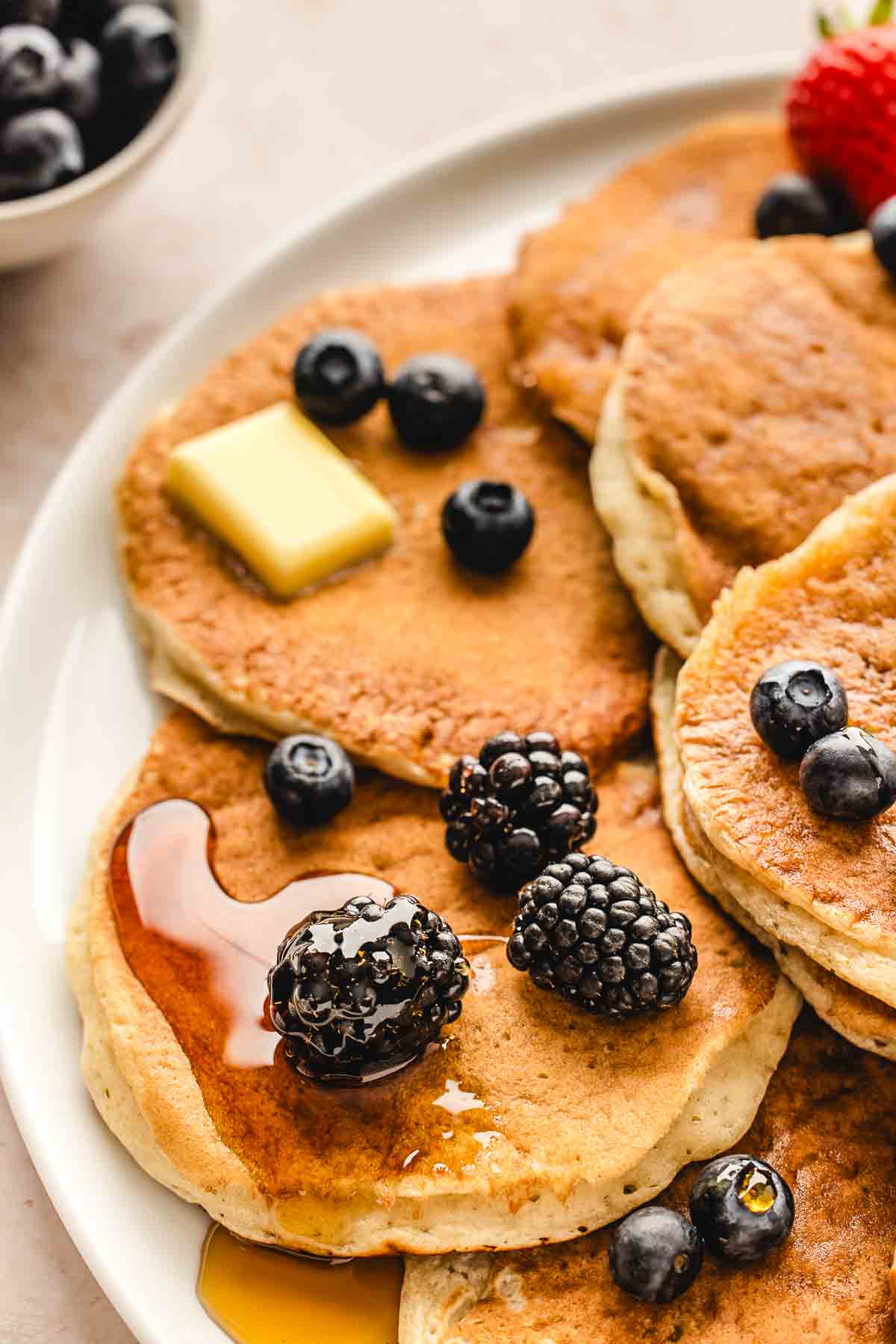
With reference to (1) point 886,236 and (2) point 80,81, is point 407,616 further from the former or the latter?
(2) point 80,81

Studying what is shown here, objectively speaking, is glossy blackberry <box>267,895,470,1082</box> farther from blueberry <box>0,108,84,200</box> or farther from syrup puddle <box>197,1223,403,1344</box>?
blueberry <box>0,108,84,200</box>

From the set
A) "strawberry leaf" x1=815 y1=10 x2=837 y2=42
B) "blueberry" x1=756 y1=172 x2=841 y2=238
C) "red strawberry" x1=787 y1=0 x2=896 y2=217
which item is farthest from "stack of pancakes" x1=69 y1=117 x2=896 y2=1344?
"strawberry leaf" x1=815 y1=10 x2=837 y2=42

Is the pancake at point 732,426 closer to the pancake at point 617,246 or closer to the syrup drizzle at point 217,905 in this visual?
the pancake at point 617,246

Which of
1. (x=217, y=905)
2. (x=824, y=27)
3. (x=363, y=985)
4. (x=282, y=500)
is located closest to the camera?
(x=363, y=985)

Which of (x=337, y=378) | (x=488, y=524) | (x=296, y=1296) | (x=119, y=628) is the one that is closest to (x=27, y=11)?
(x=337, y=378)

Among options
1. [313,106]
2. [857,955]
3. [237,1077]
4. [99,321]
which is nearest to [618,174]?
[313,106]

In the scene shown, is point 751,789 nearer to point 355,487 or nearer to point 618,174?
point 355,487

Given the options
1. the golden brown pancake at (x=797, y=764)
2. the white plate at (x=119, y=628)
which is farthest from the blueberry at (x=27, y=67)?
the golden brown pancake at (x=797, y=764)
